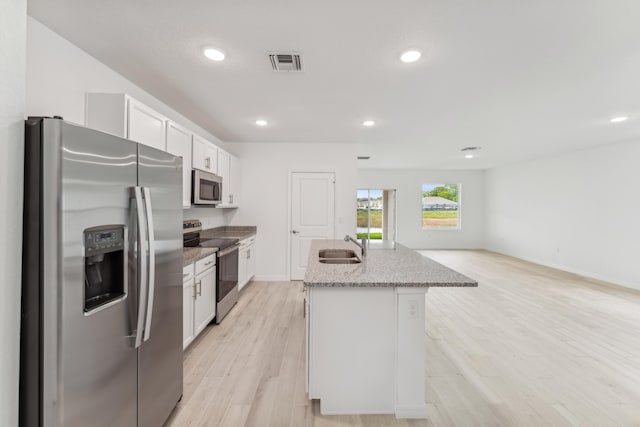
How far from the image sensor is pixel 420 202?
8836mm

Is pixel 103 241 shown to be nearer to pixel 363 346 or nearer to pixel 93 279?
pixel 93 279

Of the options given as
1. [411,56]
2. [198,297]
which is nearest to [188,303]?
[198,297]

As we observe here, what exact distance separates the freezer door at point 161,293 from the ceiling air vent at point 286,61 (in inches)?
43.9

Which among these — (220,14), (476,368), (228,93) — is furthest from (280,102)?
(476,368)

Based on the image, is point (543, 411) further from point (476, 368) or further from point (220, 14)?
point (220, 14)

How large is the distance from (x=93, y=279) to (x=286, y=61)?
6.45 feet

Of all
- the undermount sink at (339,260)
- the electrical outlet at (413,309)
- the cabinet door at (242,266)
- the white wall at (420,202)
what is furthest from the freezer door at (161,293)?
the white wall at (420,202)

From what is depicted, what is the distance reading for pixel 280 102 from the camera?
10.2ft

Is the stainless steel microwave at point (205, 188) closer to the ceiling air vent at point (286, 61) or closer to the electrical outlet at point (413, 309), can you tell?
the ceiling air vent at point (286, 61)

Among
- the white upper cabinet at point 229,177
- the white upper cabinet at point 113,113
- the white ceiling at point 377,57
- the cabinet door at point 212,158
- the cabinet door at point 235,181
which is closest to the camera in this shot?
the white ceiling at point 377,57

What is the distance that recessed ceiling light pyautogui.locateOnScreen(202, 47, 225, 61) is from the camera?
6.79 ft

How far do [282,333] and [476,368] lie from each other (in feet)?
6.05

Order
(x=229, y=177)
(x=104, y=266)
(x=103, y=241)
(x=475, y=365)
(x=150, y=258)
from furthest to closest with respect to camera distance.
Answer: (x=229, y=177), (x=475, y=365), (x=150, y=258), (x=104, y=266), (x=103, y=241)

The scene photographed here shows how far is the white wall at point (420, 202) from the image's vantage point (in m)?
8.84
